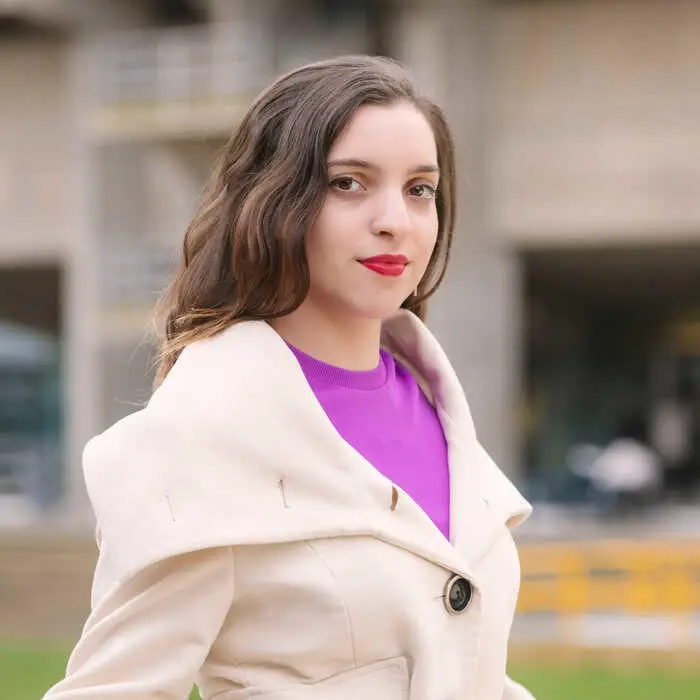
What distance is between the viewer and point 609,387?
25.5 metres

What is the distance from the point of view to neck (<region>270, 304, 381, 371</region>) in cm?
178

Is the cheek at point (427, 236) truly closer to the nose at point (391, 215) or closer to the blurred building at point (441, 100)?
the nose at point (391, 215)

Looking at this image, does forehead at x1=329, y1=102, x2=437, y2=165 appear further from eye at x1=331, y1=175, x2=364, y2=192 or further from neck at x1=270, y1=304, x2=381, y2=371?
neck at x1=270, y1=304, x2=381, y2=371

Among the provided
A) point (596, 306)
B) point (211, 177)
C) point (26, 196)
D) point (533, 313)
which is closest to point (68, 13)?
point (26, 196)

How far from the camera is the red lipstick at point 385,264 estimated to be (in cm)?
170

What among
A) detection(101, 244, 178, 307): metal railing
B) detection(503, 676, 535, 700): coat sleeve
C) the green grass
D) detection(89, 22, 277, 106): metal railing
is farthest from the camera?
detection(101, 244, 178, 307): metal railing

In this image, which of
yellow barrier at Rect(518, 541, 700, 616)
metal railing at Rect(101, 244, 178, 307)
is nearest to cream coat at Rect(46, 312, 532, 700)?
yellow barrier at Rect(518, 541, 700, 616)

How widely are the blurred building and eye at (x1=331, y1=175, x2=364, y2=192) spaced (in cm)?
1298

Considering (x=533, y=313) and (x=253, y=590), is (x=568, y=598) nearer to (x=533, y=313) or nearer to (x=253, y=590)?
(x=253, y=590)

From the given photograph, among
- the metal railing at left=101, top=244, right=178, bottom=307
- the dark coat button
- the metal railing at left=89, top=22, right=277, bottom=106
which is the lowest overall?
the metal railing at left=101, top=244, right=178, bottom=307

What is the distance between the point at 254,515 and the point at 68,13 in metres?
16.3

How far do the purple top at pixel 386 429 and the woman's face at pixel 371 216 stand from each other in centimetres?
11

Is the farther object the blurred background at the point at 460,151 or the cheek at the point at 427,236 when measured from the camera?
the blurred background at the point at 460,151

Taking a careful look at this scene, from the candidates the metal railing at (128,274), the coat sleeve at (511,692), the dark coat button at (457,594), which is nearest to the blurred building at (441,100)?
the metal railing at (128,274)
